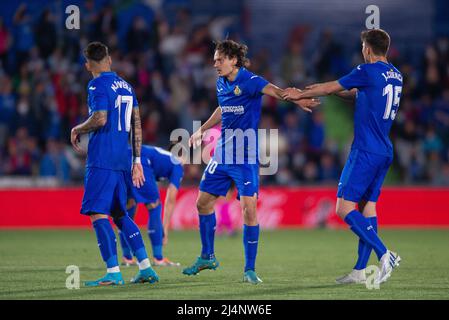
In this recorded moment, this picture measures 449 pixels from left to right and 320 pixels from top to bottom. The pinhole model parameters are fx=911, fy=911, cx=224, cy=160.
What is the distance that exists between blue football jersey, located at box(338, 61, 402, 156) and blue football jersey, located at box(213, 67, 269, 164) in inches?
40.9

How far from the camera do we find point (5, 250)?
1368 centimetres

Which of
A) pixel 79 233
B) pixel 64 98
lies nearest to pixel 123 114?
pixel 79 233

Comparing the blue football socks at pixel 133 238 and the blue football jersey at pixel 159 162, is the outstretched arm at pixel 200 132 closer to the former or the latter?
the blue football socks at pixel 133 238

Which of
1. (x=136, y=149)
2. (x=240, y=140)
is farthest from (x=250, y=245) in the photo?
(x=136, y=149)

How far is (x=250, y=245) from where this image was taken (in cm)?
961

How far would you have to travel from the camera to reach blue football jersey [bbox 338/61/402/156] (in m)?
9.14

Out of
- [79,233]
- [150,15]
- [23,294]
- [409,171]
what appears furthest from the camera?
[150,15]

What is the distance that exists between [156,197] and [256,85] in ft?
9.87

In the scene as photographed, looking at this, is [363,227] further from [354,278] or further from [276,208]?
[276,208]

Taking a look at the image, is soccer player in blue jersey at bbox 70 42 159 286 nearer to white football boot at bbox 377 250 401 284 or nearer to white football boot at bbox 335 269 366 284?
white football boot at bbox 335 269 366 284
